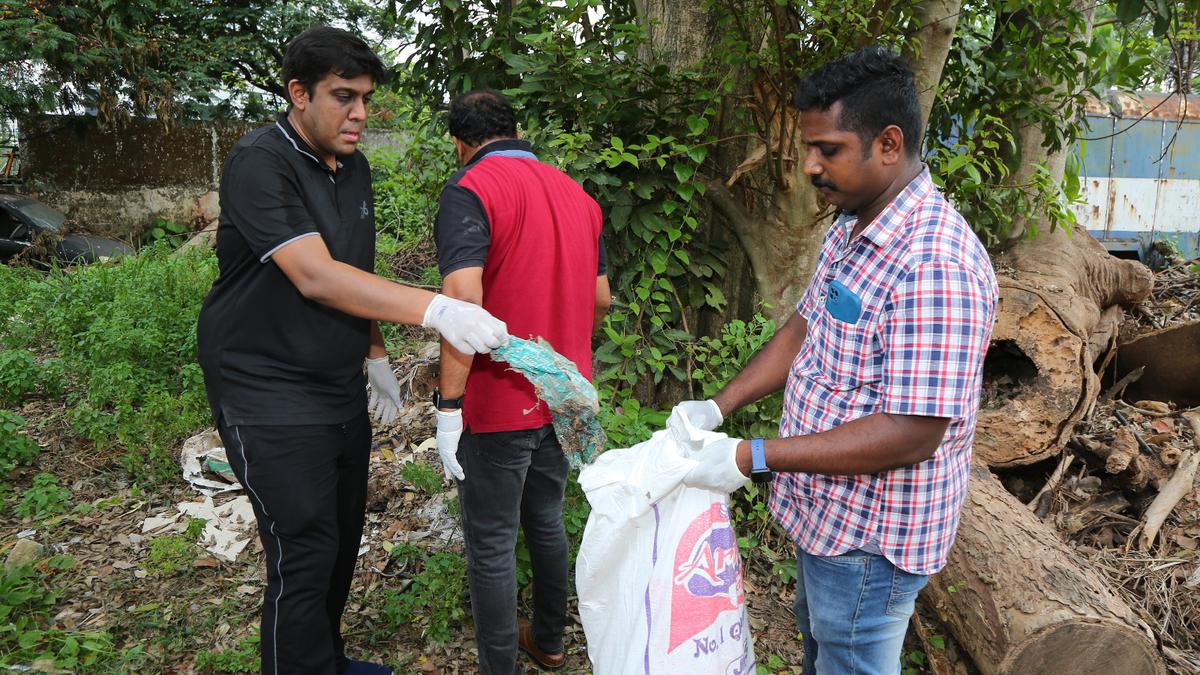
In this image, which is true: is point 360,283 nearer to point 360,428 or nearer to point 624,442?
point 360,428

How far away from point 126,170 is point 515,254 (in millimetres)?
9636

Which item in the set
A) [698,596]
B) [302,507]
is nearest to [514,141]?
[302,507]

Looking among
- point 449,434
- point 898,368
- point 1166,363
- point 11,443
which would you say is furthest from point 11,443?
point 1166,363

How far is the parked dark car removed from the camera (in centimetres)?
842

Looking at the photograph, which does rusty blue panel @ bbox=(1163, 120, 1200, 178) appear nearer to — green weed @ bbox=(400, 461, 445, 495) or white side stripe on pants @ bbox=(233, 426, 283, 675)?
green weed @ bbox=(400, 461, 445, 495)

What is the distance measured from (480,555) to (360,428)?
529 millimetres

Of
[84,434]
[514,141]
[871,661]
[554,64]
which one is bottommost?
[84,434]

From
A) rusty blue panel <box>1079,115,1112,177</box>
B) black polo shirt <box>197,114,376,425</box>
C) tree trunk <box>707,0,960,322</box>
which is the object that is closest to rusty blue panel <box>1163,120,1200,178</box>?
rusty blue panel <box>1079,115,1112,177</box>

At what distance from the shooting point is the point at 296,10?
10.6m

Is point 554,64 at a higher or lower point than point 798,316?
higher

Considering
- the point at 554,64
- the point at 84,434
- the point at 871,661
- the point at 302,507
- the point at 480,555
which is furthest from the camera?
the point at 84,434

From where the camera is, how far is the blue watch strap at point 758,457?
65.2 inches

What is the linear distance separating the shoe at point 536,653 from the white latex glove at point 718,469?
133 cm

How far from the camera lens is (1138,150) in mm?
9133
